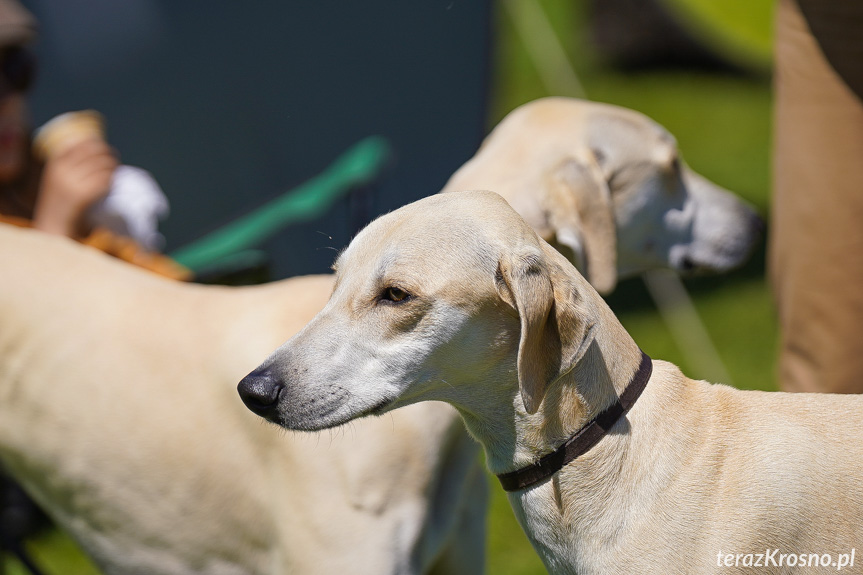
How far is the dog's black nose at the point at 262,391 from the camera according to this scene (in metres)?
1.93

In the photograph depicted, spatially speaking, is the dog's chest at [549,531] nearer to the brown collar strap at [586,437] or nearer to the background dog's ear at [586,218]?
the brown collar strap at [586,437]

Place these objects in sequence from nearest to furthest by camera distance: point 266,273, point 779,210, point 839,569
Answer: point 839,569 → point 779,210 → point 266,273

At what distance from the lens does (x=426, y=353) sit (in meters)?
1.95

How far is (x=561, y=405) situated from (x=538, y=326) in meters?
0.22

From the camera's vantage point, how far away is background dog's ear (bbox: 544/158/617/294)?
2627mm

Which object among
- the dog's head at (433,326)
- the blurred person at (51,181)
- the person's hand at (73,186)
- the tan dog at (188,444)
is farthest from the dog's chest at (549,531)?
the person's hand at (73,186)

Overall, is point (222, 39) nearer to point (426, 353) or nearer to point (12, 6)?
point (12, 6)

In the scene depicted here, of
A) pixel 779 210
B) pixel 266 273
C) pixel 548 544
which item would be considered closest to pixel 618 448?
pixel 548 544

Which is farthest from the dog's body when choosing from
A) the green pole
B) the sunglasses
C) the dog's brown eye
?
the green pole

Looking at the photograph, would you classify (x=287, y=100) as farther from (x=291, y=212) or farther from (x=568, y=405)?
(x=568, y=405)

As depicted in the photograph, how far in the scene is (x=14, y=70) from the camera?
3.65 meters

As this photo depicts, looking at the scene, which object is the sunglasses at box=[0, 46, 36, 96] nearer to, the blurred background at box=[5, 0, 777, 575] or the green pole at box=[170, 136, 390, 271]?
the green pole at box=[170, 136, 390, 271]

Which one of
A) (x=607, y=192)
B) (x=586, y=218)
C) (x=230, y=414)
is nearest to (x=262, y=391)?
(x=230, y=414)

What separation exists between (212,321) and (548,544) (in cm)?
130
